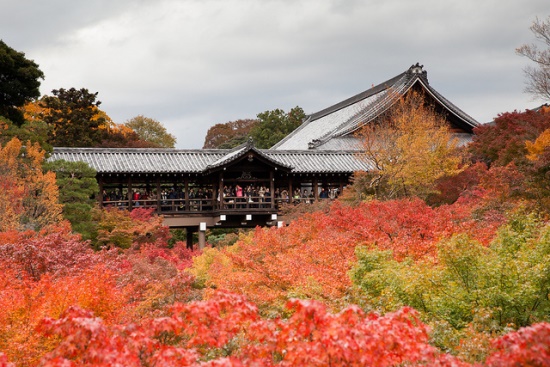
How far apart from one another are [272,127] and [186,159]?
26152 millimetres

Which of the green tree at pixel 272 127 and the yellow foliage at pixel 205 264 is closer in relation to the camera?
the yellow foliage at pixel 205 264

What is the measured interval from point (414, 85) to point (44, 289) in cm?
2920

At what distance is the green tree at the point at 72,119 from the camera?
4016 cm

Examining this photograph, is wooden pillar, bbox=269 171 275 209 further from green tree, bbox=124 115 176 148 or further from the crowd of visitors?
green tree, bbox=124 115 176 148

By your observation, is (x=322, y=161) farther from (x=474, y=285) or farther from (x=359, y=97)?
(x=474, y=285)

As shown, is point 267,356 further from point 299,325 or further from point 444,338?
point 444,338

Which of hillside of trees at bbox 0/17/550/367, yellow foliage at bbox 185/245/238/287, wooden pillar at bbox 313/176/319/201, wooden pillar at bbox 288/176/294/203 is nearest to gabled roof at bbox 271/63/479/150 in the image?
wooden pillar at bbox 313/176/319/201

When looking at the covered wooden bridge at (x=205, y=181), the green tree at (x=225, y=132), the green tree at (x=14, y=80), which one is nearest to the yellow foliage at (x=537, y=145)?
the covered wooden bridge at (x=205, y=181)

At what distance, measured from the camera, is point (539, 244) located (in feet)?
31.0

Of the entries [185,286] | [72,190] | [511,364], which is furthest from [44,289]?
A: [72,190]

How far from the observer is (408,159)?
1017 inches

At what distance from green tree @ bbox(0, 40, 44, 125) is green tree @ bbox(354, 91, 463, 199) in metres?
13.7

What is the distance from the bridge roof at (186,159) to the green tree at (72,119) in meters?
10.4

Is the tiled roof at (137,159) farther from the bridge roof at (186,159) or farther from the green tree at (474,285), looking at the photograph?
the green tree at (474,285)
